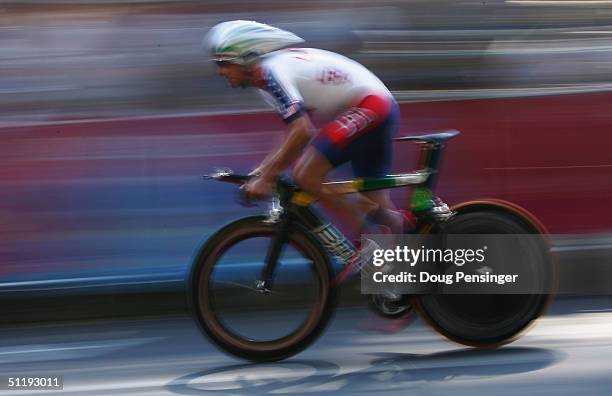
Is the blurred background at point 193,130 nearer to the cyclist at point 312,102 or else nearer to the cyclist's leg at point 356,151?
the cyclist's leg at point 356,151

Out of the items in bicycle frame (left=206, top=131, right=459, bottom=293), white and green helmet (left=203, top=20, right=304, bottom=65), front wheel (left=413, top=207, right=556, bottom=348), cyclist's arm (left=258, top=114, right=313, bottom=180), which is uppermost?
white and green helmet (left=203, top=20, right=304, bottom=65)

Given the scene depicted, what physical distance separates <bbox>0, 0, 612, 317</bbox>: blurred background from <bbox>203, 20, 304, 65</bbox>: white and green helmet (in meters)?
1.80

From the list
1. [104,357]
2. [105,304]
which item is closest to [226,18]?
[105,304]

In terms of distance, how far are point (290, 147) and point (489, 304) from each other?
1.26 metres

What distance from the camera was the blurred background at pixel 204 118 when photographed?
6.51 m

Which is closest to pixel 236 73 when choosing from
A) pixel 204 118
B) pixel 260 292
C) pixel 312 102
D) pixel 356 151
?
pixel 312 102

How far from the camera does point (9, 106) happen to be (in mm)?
6523

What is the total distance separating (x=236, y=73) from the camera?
15.9 ft

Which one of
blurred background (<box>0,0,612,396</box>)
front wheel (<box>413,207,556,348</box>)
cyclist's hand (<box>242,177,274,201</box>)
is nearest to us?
cyclist's hand (<box>242,177,274,201</box>)

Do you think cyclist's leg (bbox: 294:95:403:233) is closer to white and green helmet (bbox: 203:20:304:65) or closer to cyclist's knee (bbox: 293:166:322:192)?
cyclist's knee (bbox: 293:166:322:192)

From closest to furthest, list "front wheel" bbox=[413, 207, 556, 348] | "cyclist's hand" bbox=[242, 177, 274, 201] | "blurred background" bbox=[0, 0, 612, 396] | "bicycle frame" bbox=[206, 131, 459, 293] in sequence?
1. "cyclist's hand" bbox=[242, 177, 274, 201]
2. "bicycle frame" bbox=[206, 131, 459, 293]
3. "front wheel" bbox=[413, 207, 556, 348]
4. "blurred background" bbox=[0, 0, 612, 396]

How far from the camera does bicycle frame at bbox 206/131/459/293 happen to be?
16.0 feet

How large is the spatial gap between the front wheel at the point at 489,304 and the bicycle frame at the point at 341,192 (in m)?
0.18

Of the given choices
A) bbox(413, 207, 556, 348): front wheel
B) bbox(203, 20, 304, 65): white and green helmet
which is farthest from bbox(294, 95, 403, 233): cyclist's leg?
bbox(203, 20, 304, 65): white and green helmet
